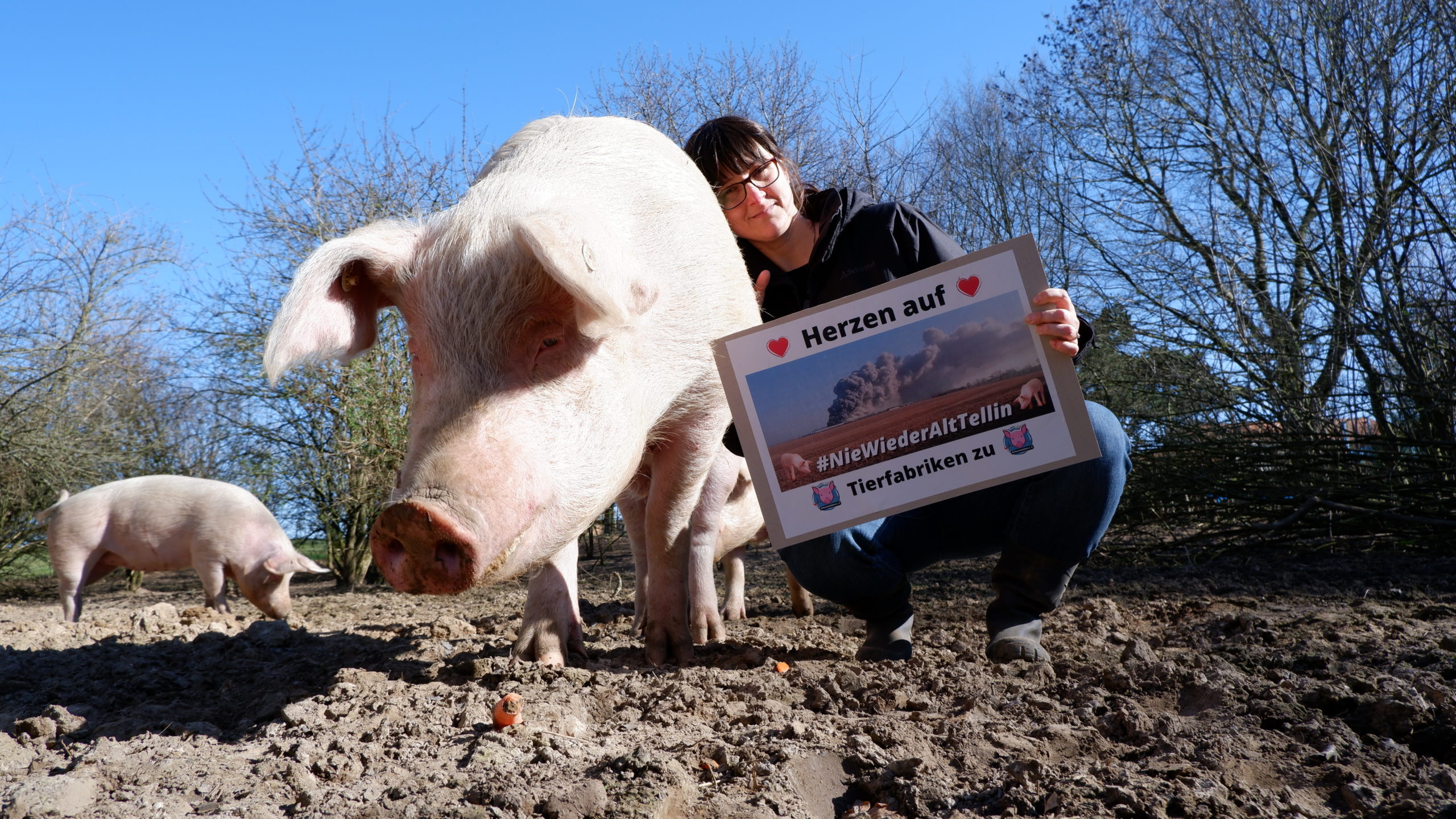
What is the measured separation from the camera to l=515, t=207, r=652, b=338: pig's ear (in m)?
1.66

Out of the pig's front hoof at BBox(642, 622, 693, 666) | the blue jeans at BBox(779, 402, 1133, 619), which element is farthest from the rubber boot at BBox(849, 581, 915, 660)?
the pig's front hoof at BBox(642, 622, 693, 666)

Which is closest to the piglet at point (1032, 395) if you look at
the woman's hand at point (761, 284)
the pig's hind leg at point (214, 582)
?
the woman's hand at point (761, 284)

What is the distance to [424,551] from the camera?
63.6 inches

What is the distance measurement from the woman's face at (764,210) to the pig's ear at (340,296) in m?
1.13

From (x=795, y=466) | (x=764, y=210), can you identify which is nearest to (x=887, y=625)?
(x=795, y=466)

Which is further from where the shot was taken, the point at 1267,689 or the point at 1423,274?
the point at 1423,274

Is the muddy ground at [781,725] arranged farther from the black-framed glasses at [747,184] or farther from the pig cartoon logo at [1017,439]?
the black-framed glasses at [747,184]

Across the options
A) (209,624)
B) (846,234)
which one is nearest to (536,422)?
(846,234)

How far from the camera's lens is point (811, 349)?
82.0 inches

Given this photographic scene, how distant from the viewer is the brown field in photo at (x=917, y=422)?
2.06 meters

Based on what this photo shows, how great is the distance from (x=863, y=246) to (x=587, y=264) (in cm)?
123

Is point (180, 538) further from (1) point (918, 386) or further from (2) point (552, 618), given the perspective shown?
Result: (1) point (918, 386)

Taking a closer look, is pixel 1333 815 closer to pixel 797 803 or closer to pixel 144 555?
pixel 797 803

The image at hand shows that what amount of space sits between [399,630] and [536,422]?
2.15 m
